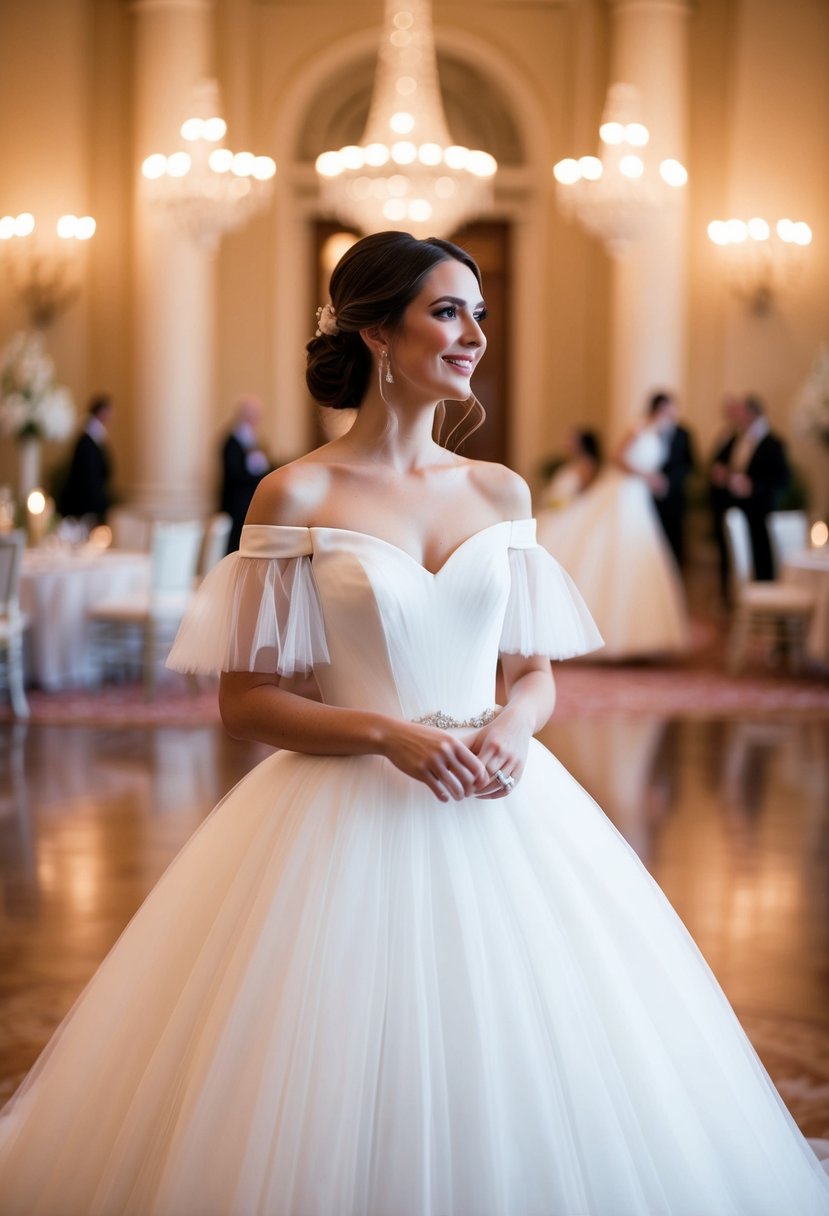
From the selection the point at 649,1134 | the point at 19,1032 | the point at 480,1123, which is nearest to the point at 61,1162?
the point at 480,1123

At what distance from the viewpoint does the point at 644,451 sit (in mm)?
9383

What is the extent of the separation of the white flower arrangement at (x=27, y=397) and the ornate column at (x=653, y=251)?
4831mm

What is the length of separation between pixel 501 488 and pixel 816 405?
10.1 meters

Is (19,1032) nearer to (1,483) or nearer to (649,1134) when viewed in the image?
(649,1134)

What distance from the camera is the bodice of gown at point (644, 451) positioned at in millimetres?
9344

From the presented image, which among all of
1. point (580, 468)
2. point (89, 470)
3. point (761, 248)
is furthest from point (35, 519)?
point (761, 248)

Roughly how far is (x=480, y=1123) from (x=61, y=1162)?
62cm

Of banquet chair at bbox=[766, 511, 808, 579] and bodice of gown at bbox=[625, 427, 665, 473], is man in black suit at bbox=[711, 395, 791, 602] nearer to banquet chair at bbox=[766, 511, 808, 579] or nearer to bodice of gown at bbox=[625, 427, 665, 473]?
banquet chair at bbox=[766, 511, 808, 579]

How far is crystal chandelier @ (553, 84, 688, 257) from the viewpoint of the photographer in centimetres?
1049

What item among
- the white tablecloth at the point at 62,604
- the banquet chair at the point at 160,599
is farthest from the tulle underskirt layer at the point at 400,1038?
the white tablecloth at the point at 62,604

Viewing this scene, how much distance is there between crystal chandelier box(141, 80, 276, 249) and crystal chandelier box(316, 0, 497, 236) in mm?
578

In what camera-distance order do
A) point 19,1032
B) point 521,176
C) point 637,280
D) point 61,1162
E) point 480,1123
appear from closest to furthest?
point 480,1123 < point 61,1162 < point 19,1032 < point 637,280 < point 521,176

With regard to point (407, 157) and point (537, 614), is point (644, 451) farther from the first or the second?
point (537, 614)

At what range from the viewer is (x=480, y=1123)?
179 cm
